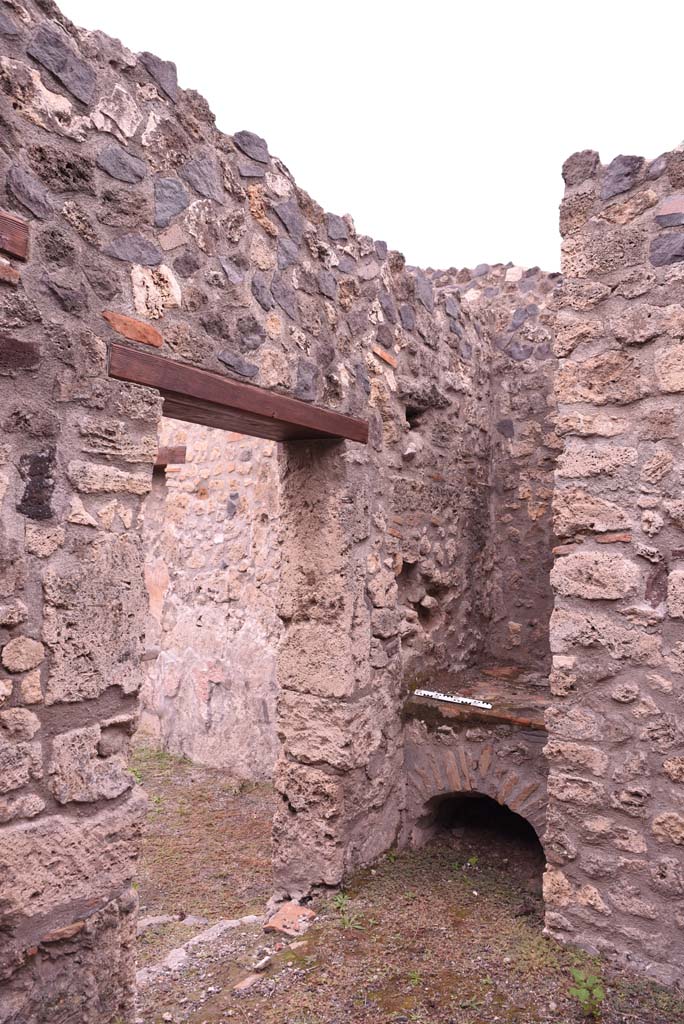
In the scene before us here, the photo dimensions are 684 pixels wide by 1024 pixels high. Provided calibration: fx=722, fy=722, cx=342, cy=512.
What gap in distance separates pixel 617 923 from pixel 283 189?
311 cm

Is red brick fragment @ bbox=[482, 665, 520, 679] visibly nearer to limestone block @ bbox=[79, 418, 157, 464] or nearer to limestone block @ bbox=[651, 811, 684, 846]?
limestone block @ bbox=[651, 811, 684, 846]

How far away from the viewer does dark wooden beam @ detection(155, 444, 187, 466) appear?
548 cm

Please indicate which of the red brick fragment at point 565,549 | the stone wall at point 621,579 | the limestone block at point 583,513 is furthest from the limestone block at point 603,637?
the limestone block at point 583,513

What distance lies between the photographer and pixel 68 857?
6.65ft

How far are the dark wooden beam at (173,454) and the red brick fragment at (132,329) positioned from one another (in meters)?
3.22

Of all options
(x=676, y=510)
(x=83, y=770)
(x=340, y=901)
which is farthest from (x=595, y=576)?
(x=83, y=770)

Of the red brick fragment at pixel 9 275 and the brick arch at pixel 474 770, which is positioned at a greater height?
the red brick fragment at pixel 9 275

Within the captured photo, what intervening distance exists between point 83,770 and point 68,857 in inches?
9.1

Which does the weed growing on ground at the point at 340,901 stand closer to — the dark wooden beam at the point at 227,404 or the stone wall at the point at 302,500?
the stone wall at the point at 302,500

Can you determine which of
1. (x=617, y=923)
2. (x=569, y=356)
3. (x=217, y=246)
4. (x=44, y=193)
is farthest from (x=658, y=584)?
(x=44, y=193)

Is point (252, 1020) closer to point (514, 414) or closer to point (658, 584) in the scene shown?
point (658, 584)

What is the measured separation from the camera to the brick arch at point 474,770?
3488 mm

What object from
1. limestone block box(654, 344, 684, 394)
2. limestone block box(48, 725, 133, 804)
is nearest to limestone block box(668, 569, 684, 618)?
limestone block box(654, 344, 684, 394)

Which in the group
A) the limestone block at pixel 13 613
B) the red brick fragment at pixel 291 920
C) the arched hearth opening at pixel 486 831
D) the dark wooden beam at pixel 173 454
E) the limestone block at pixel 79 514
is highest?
the dark wooden beam at pixel 173 454
